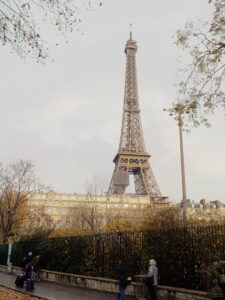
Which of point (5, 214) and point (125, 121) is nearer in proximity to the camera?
point (5, 214)

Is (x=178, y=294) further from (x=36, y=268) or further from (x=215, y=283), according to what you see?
(x=36, y=268)

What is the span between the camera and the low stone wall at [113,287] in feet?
31.1

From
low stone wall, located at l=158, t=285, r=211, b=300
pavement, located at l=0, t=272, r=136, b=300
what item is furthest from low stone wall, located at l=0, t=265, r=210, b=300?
→ pavement, located at l=0, t=272, r=136, b=300

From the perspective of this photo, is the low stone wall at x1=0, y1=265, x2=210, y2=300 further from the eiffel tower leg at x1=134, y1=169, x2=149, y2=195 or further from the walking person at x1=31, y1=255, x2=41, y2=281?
the eiffel tower leg at x1=134, y1=169, x2=149, y2=195

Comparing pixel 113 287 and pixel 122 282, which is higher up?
pixel 122 282

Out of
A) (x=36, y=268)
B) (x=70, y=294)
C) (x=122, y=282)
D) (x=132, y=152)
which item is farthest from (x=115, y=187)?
(x=122, y=282)

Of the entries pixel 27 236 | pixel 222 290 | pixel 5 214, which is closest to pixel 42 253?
pixel 27 236

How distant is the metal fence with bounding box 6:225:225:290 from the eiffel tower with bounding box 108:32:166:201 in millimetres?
43027

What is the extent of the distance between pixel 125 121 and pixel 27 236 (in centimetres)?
5206

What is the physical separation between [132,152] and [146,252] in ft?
173

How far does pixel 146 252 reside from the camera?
12156 millimetres

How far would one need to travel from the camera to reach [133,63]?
75.6m

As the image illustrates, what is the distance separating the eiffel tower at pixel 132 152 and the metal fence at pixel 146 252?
43.0 m

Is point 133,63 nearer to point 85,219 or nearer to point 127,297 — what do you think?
point 85,219
